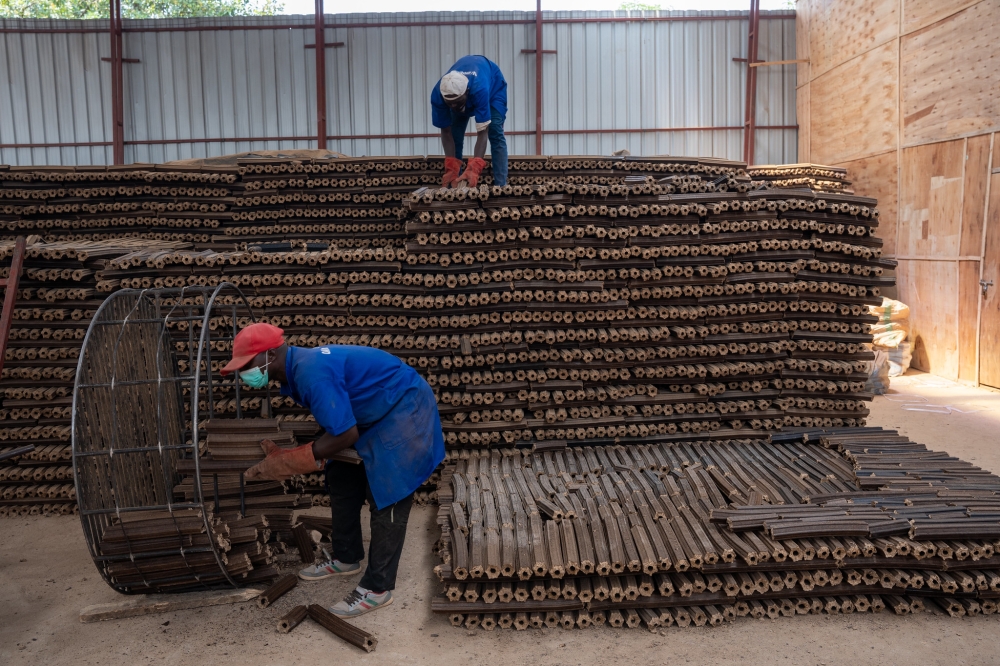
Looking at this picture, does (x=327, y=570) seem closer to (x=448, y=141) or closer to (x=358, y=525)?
(x=358, y=525)

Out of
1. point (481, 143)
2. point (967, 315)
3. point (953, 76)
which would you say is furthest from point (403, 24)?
point (967, 315)

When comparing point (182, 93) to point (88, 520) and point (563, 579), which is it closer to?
point (88, 520)

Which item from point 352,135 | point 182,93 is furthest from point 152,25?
point 352,135

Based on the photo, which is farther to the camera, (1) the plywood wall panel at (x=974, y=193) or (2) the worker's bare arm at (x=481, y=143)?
(1) the plywood wall panel at (x=974, y=193)

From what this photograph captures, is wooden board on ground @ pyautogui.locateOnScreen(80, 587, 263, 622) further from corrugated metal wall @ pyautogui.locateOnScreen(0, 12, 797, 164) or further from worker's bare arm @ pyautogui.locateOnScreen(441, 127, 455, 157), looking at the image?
corrugated metal wall @ pyautogui.locateOnScreen(0, 12, 797, 164)

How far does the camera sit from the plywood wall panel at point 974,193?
999 cm

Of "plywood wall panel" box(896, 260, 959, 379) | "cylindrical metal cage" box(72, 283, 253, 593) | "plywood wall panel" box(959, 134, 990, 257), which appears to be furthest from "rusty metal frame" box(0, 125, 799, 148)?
"cylindrical metal cage" box(72, 283, 253, 593)

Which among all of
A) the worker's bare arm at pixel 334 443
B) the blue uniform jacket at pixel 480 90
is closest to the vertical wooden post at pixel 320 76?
the blue uniform jacket at pixel 480 90

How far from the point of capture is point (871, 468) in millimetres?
5891

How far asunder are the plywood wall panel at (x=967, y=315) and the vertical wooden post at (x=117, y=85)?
16.3 meters

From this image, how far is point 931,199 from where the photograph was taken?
36.7 feet

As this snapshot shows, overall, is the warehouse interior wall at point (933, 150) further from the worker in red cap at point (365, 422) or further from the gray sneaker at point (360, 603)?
the gray sneaker at point (360, 603)

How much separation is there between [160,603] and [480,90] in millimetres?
5969

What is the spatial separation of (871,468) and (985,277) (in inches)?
243
